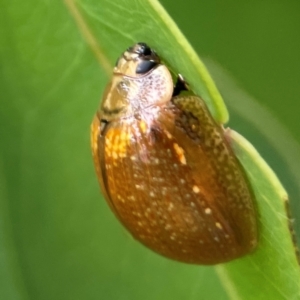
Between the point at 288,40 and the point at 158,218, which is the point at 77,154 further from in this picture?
the point at 288,40

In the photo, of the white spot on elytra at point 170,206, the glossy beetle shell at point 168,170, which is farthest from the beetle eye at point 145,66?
the white spot on elytra at point 170,206

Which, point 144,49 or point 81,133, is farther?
point 81,133

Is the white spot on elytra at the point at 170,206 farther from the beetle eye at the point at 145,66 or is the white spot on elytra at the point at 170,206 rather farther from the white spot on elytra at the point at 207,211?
the beetle eye at the point at 145,66

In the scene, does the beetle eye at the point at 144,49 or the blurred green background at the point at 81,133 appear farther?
the blurred green background at the point at 81,133

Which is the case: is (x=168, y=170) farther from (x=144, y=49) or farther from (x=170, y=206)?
(x=144, y=49)

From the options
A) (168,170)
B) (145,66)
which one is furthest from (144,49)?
(168,170)

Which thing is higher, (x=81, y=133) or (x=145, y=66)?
(x=145, y=66)

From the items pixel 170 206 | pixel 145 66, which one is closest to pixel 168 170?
pixel 170 206
